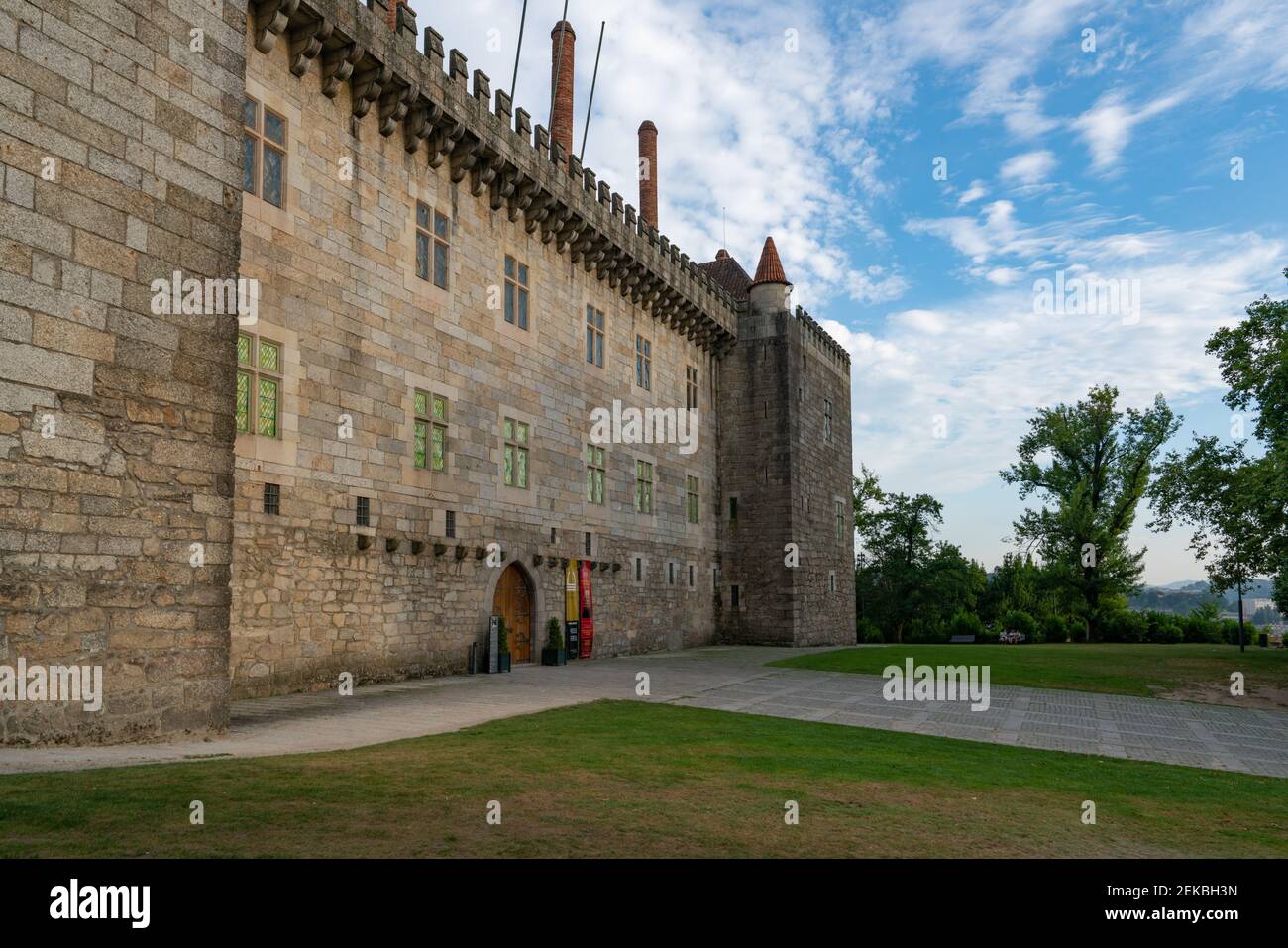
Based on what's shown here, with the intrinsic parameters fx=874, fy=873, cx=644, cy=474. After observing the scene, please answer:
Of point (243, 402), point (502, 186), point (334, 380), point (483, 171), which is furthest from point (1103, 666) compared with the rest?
point (243, 402)

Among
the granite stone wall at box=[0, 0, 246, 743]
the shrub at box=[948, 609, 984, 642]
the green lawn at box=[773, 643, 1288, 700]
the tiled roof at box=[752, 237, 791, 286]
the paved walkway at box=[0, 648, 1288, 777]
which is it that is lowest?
the shrub at box=[948, 609, 984, 642]

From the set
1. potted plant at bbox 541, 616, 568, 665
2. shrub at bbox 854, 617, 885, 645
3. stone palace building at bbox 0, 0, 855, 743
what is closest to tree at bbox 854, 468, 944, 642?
shrub at bbox 854, 617, 885, 645

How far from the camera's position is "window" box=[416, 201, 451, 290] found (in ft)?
59.7

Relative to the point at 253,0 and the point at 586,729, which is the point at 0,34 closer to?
the point at 253,0

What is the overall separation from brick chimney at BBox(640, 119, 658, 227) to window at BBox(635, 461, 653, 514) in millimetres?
9802

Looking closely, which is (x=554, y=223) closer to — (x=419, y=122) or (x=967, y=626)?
(x=419, y=122)

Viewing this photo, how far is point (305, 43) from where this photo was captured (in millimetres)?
14945

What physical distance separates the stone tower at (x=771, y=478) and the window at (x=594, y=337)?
9.74 metres

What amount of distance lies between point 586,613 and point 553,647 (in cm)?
230

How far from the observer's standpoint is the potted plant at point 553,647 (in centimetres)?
2156

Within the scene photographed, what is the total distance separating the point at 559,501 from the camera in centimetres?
2288

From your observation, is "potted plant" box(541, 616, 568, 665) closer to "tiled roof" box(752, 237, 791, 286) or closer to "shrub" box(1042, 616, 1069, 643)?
"tiled roof" box(752, 237, 791, 286)

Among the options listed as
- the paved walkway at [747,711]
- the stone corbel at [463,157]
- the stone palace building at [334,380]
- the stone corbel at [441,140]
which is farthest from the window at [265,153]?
the paved walkway at [747,711]

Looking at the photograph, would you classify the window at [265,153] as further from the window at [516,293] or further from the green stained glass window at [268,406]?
the window at [516,293]
